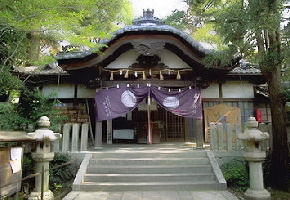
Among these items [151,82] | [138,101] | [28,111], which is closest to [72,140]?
[28,111]

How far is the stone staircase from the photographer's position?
7.90 m

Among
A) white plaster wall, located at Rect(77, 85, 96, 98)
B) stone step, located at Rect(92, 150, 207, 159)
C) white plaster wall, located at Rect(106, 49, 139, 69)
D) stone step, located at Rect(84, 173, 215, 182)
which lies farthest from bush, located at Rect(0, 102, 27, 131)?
white plaster wall, located at Rect(106, 49, 139, 69)

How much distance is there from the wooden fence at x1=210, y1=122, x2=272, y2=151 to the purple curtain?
5.63 feet

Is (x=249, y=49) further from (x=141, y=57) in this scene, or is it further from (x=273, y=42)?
(x=141, y=57)

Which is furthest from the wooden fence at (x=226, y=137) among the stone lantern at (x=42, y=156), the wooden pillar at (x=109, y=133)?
the wooden pillar at (x=109, y=133)

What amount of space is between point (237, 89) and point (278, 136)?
5.10 m

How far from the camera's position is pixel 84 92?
13547 mm

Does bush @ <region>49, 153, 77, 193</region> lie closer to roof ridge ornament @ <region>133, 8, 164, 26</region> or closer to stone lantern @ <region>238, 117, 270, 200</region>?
stone lantern @ <region>238, 117, 270, 200</region>

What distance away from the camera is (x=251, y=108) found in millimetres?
13367

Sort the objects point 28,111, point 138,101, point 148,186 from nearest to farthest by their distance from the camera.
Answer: point 148,186 < point 28,111 < point 138,101

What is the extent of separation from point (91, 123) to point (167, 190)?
290 inches

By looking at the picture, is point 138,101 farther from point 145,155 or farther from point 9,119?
point 9,119

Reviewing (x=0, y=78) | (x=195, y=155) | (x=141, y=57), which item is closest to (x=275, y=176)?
(x=195, y=155)

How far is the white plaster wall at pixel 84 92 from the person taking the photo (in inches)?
531
